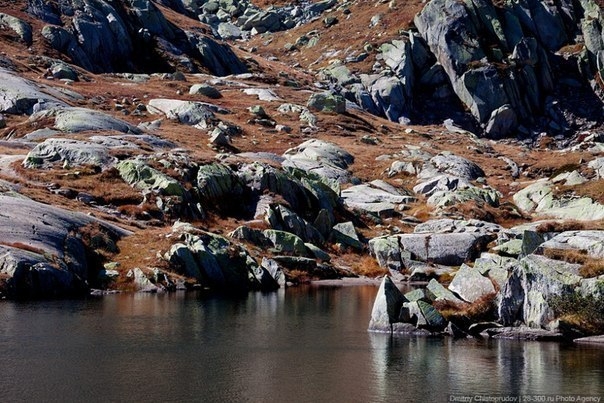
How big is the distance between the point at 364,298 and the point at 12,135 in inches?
2517

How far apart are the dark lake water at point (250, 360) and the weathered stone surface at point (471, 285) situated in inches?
231

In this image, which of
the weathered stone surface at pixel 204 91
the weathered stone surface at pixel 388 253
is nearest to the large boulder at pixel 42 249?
the weathered stone surface at pixel 388 253

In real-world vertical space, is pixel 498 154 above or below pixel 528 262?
above

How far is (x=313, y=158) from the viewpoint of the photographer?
12056 cm

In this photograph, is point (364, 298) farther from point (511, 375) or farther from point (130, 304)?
point (511, 375)

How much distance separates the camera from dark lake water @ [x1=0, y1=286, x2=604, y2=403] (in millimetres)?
33125

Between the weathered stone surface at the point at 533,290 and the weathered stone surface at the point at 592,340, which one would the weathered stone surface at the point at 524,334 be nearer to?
the weathered stone surface at the point at 533,290

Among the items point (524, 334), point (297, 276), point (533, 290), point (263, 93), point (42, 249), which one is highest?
point (263, 93)

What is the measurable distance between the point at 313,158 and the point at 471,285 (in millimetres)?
69814

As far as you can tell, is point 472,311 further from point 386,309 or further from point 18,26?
point 18,26

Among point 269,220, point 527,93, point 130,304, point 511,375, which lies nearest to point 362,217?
point 269,220

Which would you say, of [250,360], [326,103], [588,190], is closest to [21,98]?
[326,103]

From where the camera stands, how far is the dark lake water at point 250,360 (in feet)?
109

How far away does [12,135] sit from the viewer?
106 meters
